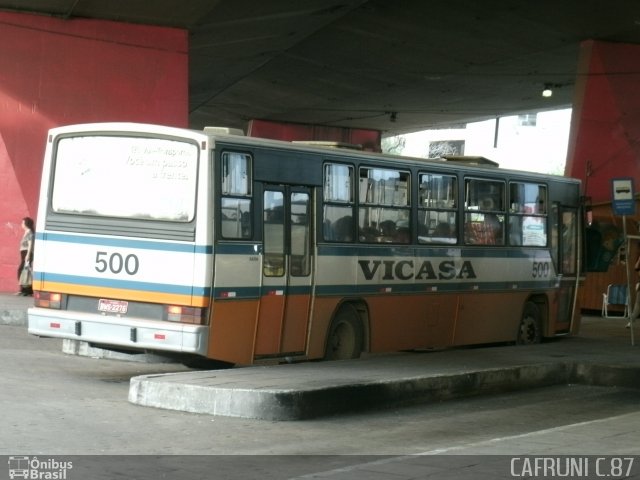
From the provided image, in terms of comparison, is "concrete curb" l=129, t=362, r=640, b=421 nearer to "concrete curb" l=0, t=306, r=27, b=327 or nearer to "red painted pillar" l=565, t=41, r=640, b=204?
"concrete curb" l=0, t=306, r=27, b=327

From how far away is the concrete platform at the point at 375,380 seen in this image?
1144cm

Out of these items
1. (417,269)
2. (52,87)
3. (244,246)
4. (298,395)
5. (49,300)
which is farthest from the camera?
(52,87)

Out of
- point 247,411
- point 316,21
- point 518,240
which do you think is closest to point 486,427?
point 247,411

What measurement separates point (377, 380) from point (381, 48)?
23.8 meters

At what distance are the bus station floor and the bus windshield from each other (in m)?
1.97

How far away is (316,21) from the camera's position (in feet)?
103

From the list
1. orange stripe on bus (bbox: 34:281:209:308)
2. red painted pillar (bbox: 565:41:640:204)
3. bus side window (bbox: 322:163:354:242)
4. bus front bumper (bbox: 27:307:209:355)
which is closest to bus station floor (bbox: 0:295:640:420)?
bus front bumper (bbox: 27:307:209:355)

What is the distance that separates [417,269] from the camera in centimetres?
1673

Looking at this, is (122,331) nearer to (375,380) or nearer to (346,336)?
(375,380)

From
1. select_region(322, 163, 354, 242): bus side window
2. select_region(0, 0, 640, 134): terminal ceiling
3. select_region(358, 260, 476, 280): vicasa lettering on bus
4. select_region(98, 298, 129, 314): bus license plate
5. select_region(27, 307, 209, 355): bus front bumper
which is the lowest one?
select_region(27, 307, 209, 355): bus front bumper

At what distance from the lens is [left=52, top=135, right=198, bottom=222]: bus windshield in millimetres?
13102

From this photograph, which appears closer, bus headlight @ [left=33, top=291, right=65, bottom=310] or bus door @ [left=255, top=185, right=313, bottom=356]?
bus headlight @ [left=33, top=291, right=65, bottom=310]

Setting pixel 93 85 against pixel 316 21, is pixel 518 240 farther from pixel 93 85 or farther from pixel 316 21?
pixel 316 21

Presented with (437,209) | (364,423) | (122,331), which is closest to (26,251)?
(437,209)
